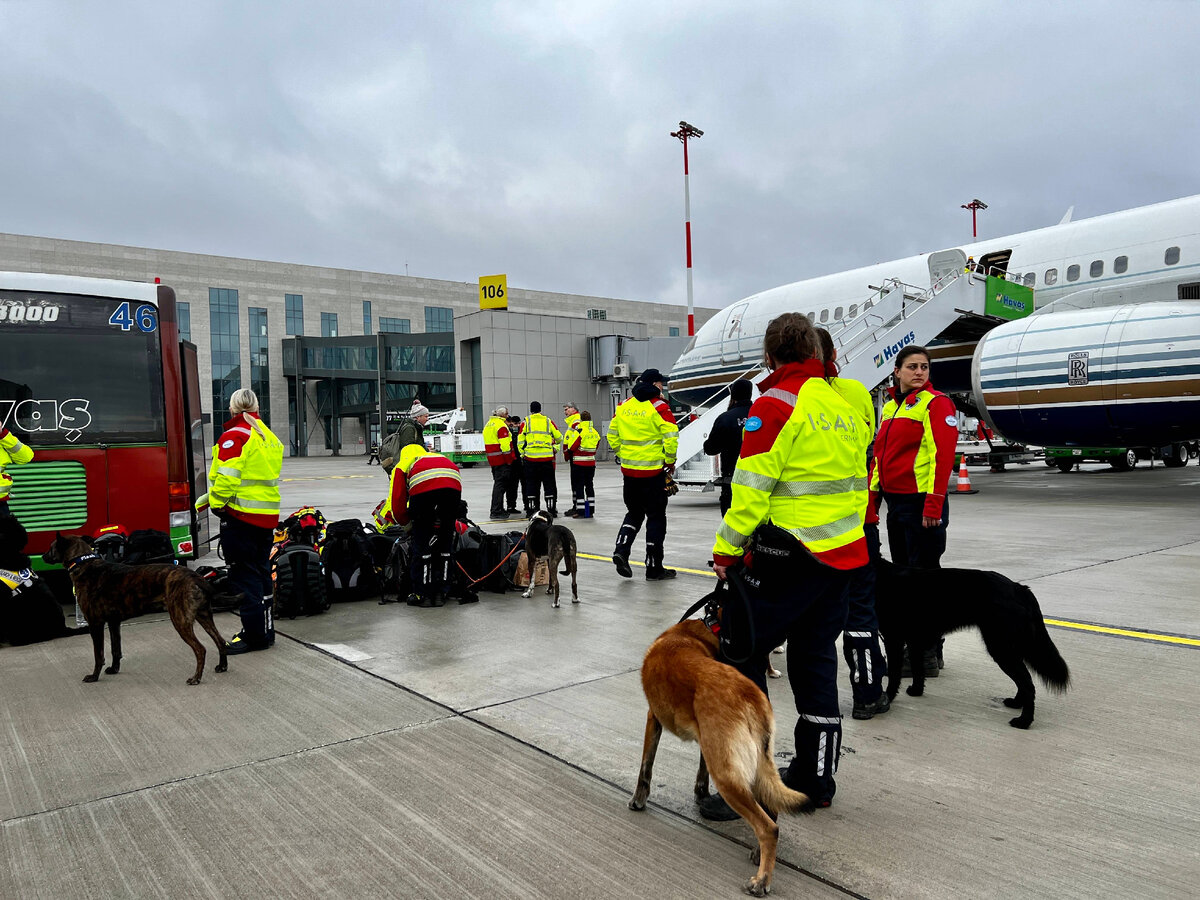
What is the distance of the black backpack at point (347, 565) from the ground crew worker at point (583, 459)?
6.19 m

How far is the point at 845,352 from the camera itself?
16328 mm

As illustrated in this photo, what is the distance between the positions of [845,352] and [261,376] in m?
50.8

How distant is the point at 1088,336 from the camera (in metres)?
13.5

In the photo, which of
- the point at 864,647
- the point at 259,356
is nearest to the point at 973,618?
the point at 864,647

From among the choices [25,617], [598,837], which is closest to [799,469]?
[598,837]

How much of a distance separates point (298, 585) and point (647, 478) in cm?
326

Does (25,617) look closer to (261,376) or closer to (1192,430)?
(1192,430)

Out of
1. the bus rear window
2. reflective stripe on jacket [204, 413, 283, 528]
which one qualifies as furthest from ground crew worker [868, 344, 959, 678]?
the bus rear window

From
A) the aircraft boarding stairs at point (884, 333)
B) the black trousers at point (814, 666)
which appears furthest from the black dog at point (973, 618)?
the aircraft boarding stairs at point (884, 333)

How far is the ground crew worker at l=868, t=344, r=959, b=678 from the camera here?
4676mm

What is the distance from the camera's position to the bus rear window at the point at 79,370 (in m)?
6.91

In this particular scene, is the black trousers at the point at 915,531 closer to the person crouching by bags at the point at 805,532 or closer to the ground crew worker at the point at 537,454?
the person crouching by bags at the point at 805,532

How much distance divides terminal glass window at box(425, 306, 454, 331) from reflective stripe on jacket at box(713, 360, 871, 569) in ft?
216

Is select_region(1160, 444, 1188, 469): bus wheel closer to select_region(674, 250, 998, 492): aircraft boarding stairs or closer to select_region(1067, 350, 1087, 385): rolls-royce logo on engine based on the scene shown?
select_region(674, 250, 998, 492): aircraft boarding stairs
